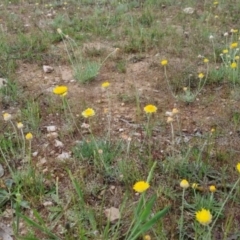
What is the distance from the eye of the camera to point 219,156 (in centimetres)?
234

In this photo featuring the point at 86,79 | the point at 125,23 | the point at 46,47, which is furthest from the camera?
the point at 125,23

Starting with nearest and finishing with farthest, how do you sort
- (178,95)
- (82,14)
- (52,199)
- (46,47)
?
1. (52,199)
2. (178,95)
3. (46,47)
4. (82,14)

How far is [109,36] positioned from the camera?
4.06 metres

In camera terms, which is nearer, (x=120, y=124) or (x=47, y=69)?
(x=120, y=124)

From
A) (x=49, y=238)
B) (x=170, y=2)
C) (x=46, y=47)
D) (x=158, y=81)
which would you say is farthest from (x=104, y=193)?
(x=170, y=2)

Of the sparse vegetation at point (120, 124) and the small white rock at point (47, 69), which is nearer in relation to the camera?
the sparse vegetation at point (120, 124)

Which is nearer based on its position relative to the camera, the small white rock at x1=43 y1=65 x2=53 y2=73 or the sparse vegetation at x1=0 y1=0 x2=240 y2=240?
the sparse vegetation at x1=0 y1=0 x2=240 y2=240

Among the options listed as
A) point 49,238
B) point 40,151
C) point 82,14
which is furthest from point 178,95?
point 82,14

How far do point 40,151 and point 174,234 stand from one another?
101cm

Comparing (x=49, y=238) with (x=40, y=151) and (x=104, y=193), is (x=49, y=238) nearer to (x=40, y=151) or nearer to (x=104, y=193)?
(x=104, y=193)

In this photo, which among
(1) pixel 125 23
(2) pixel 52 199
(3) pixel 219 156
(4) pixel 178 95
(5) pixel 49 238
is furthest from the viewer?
(1) pixel 125 23

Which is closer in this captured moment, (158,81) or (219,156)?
(219,156)

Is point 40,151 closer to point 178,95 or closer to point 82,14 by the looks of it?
Answer: point 178,95

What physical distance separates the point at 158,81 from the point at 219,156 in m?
1.09
